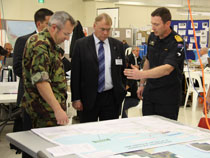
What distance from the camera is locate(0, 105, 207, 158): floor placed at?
3.76 m

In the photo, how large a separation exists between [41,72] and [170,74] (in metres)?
1.23

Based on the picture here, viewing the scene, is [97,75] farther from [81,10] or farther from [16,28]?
[81,10]

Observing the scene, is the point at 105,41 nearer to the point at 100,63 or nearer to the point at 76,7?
the point at 100,63

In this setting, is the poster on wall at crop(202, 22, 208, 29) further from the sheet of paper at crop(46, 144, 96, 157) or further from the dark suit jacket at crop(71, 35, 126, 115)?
the sheet of paper at crop(46, 144, 96, 157)

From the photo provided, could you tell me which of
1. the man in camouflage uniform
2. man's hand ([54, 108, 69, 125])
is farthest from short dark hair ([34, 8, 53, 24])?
man's hand ([54, 108, 69, 125])

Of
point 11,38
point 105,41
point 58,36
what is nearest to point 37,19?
point 105,41

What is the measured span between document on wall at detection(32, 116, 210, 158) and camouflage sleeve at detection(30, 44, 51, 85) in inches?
14.0

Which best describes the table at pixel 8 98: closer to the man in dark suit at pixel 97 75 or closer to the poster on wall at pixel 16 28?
→ the man in dark suit at pixel 97 75

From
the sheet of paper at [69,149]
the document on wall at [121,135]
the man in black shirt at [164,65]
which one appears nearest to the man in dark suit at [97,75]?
the man in black shirt at [164,65]

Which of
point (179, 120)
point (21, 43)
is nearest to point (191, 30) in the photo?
point (179, 120)

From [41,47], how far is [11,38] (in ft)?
22.2

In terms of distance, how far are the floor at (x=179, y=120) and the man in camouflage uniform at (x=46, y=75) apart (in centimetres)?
178

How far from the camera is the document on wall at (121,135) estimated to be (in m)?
1.54

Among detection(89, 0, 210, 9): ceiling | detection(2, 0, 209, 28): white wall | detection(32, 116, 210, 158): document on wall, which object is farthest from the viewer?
detection(89, 0, 210, 9): ceiling
